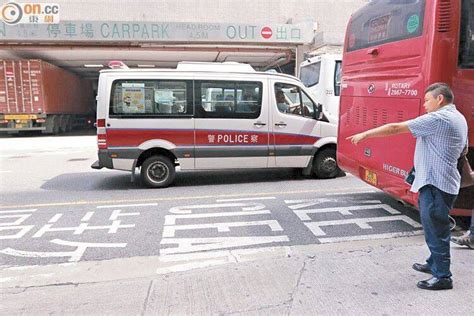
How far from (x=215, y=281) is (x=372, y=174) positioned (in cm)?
281

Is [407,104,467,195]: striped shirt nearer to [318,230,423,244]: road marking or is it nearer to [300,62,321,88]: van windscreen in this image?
[318,230,423,244]: road marking

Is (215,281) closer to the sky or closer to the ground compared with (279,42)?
closer to the ground

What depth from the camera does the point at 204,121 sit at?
25.8 feet

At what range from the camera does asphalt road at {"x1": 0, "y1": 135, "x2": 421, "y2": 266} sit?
15.7ft

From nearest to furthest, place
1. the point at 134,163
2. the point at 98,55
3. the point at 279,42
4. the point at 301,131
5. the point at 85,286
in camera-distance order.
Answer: the point at 85,286, the point at 134,163, the point at 301,131, the point at 279,42, the point at 98,55

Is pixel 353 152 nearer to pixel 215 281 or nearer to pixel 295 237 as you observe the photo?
pixel 295 237

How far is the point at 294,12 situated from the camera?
83.0 feet

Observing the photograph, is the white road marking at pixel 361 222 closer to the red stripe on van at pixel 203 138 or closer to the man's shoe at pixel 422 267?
the man's shoe at pixel 422 267

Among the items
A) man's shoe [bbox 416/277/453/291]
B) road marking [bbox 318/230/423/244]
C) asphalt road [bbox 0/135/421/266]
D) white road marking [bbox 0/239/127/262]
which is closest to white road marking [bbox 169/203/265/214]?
asphalt road [bbox 0/135/421/266]

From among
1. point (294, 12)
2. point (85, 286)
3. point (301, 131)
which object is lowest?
point (85, 286)

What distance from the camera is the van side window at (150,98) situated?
7.61 m

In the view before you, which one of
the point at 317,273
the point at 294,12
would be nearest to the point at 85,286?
the point at 317,273

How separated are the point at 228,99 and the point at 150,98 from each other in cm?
145

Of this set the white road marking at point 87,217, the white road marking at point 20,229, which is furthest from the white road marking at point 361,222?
the white road marking at point 20,229
